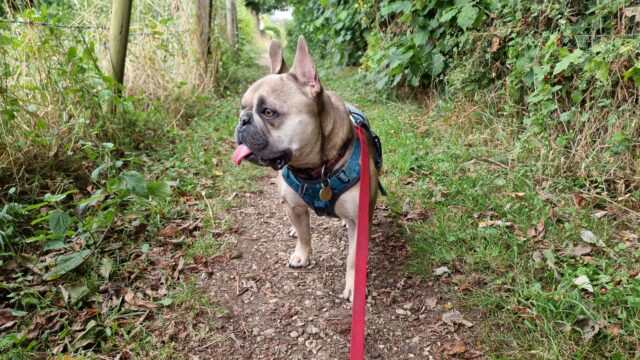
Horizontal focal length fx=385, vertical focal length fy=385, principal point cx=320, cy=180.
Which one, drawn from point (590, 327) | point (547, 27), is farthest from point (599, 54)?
point (590, 327)

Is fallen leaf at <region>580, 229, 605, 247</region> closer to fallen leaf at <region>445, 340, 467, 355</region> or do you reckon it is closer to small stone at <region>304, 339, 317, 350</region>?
fallen leaf at <region>445, 340, 467, 355</region>

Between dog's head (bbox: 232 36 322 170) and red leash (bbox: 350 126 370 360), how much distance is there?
0.34 meters

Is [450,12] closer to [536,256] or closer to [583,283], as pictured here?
[536,256]

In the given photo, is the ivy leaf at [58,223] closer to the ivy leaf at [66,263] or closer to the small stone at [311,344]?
the ivy leaf at [66,263]

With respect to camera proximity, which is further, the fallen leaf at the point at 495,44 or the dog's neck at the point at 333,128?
the fallen leaf at the point at 495,44

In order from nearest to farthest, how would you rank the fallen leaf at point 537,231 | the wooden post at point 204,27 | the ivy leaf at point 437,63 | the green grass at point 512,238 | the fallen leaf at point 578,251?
the green grass at point 512,238 < the fallen leaf at point 578,251 < the fallen leaf at point 537,231 < the ivy leaf at point 437,63 < the wooden post at point 204,27

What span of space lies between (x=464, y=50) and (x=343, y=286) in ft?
11.4

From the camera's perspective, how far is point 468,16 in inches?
170

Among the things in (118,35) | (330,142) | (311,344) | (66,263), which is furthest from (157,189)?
(118,35)

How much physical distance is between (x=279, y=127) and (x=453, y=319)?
1621 mm

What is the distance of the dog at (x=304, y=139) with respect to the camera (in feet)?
7.59

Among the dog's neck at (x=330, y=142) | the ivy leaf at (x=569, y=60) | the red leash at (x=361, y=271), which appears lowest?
the red leash at (x=361, y=271)

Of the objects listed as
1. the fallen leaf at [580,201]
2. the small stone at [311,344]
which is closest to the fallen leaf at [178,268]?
the small stone at [311,344]

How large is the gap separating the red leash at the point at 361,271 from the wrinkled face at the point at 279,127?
14.0 inches
